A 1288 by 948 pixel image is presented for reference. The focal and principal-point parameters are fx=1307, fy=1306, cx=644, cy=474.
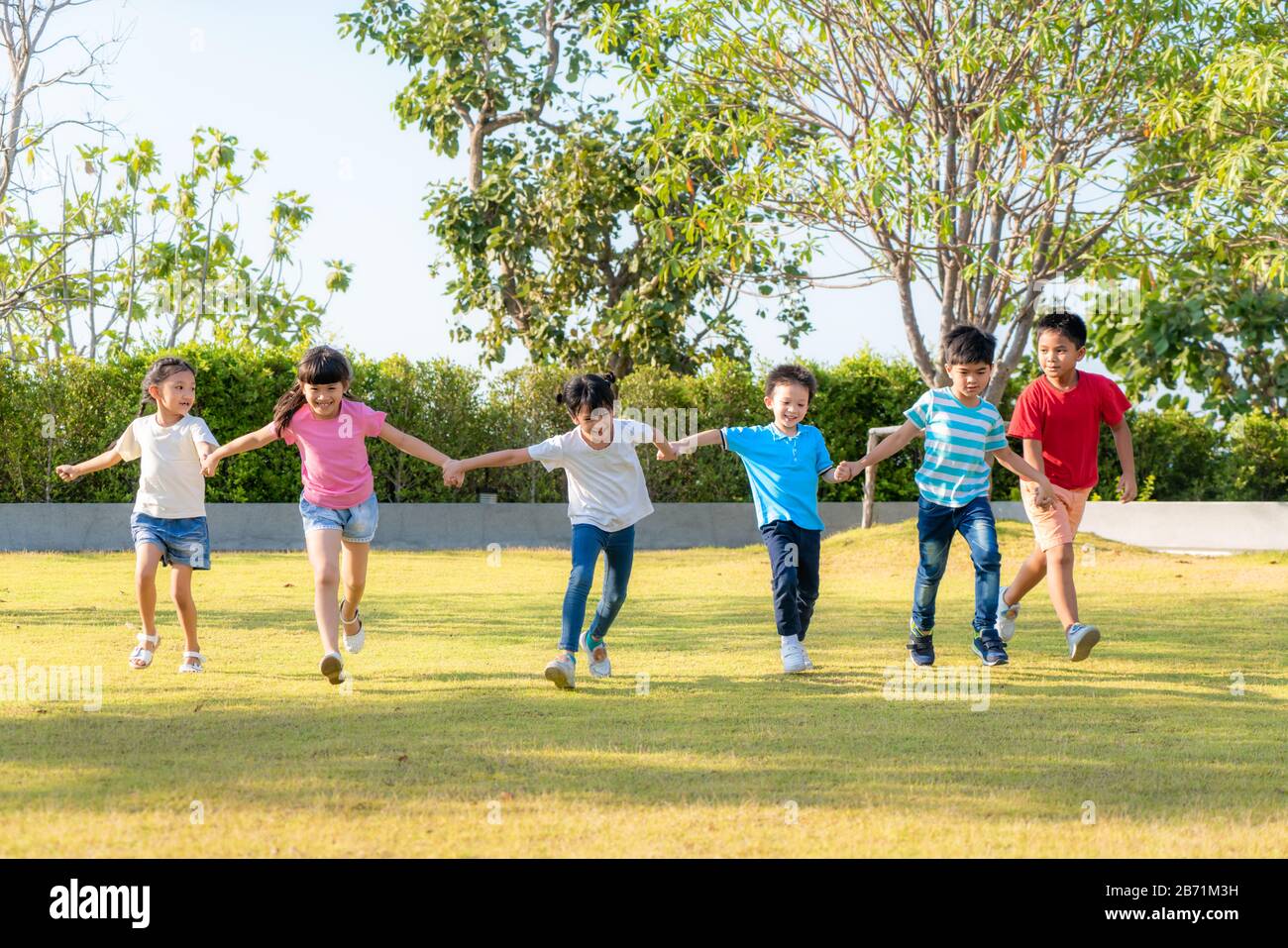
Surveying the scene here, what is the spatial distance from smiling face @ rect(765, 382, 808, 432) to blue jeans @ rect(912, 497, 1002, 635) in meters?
0.88

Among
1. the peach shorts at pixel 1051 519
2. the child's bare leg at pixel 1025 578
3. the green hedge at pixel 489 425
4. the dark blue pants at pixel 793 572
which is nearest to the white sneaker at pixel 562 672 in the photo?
the dark blue pants at pixel 793 572

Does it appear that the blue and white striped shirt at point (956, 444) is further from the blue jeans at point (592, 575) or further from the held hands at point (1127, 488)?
the blue jeans at point (592, 575)

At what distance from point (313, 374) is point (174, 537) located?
1.37m

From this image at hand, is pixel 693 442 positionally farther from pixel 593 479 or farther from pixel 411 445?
pixel 411 445

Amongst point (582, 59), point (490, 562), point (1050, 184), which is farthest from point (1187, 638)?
point (582, 59)

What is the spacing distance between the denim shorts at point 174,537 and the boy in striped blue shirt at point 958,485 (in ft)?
12.2

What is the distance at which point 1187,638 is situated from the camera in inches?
335

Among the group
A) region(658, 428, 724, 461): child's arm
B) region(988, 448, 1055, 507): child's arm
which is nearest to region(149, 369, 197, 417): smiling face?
region(658, 428, 724, 461): child's arm

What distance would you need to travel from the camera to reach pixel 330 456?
22.1ft

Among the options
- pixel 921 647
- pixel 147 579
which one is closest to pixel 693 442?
pixel 921 647

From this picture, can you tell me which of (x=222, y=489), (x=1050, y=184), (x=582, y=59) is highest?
(x=582, y=59)

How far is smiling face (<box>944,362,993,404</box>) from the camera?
7008 millimetres

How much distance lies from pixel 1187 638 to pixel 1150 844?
5.23 m

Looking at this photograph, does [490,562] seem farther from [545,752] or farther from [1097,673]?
[545,752]
